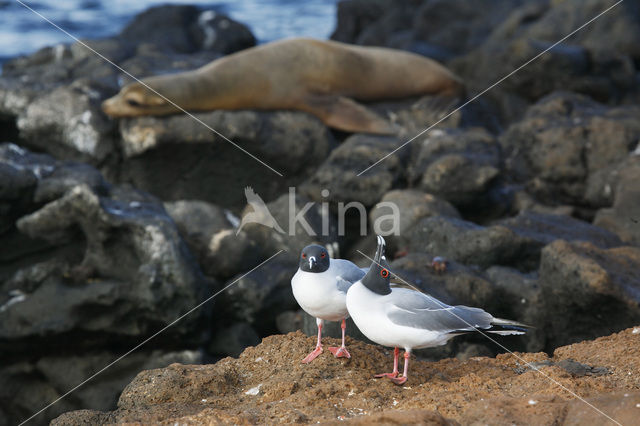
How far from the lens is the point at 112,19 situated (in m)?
21.7

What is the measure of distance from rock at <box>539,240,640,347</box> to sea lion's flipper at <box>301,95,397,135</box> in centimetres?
478

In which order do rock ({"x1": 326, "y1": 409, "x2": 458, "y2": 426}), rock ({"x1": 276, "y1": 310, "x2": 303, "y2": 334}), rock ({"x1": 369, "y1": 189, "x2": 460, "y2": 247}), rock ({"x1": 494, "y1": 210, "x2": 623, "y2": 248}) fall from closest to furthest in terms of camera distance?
rock ({"x1": 326, "y1": 409, "x2": 458, "y2": 426})
rock ({"x1": 494, "y1": 210, "x2": 623, "y2": 248})
rock ({"x1": 276, "y1": 310, "x2": 303, "y2": 334})
rock ({"x1": 369, "y1": 189, "x2": 460, "y2": 247})

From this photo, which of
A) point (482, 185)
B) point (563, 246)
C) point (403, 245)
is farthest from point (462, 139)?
point (563, 246)

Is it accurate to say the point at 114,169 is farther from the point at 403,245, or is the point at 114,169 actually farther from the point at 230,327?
the point at 403,245

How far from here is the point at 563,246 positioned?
565cm

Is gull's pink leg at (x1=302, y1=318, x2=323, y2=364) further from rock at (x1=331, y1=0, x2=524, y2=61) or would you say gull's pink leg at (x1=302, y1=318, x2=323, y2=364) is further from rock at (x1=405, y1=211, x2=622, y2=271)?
rock at (x1=331, y1=0, x2=524, y2=61)

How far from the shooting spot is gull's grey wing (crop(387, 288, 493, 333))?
348 cm

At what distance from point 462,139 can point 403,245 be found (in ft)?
7.88

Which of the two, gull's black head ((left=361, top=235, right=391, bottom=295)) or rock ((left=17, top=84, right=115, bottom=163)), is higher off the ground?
gull's black head ((left=361, top=235, right=391, bottom=295))

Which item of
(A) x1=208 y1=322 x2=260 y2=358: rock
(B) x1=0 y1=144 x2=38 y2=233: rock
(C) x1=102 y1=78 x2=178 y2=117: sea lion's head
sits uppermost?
(C) x1=102 y1=78 x2=178 y2=117: sea lion's head

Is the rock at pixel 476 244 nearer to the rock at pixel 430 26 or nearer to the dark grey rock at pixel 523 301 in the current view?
the dark grey rock at pixel 523 301

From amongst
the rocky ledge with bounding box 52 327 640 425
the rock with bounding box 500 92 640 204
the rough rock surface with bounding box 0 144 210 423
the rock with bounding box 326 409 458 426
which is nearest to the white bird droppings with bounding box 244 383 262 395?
the rocky ledge with bounding box 52 327 640 425

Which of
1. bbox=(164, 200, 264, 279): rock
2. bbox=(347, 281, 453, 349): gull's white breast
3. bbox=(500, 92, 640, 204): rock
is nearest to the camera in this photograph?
bbox=(347, 281, 453, 349): gull's white breast

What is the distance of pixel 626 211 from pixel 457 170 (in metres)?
1.93
